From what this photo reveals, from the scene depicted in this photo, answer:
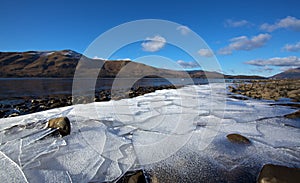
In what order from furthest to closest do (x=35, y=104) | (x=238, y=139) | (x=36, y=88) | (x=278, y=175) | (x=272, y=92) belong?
(x=36, y=88), (x=272, y=92), (x=35, y=104), (x=238, y=139), (x=278, y=175)

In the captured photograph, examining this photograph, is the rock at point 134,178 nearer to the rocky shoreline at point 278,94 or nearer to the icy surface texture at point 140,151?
the icy surface texture at point 140,151

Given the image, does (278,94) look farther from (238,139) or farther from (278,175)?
(278,175)

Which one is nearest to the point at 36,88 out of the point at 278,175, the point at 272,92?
the point at 278,175

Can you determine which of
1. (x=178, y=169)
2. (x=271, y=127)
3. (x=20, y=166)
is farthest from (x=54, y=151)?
(x=271, y=127)

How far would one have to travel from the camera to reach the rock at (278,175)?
6.19 feet

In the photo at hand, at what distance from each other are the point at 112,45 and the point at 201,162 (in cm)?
407

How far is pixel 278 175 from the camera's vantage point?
1967 millimetres

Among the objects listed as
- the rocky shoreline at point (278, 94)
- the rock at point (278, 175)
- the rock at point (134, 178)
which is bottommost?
the rock at point (134, 178)

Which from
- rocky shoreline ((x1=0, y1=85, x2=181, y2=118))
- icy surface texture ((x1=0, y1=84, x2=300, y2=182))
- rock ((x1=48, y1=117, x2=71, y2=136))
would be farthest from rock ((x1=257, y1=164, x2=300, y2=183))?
rocky shoreline ((x1=0, y1=85, x2=181, y2=118))

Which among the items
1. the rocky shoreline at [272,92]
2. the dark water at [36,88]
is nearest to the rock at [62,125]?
the dark water at [36,88]

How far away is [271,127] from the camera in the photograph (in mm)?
4383

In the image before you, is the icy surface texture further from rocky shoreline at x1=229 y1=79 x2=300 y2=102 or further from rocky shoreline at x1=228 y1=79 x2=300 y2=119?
rocky shoreline at x1=229 y1=79 x2=300 y2=102

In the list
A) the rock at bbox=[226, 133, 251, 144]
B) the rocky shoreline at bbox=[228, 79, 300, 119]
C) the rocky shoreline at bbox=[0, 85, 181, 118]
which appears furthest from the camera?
the rocky shoreline at bbox=[228, 79, 300, 119]

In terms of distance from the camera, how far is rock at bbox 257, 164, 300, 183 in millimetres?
1886
